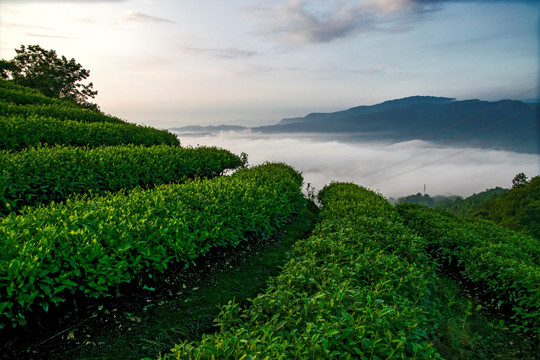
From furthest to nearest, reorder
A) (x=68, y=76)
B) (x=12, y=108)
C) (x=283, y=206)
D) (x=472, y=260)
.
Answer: (x=68, y=76) < (x=12, y=108) < (x=283, y=206) < (x=472, y=260)

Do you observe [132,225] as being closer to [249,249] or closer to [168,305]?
[168,305]

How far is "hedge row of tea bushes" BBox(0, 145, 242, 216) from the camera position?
6773mm

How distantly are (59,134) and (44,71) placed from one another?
25340 millimetres

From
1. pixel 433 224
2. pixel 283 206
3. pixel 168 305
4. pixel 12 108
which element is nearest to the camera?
pixel 168 305

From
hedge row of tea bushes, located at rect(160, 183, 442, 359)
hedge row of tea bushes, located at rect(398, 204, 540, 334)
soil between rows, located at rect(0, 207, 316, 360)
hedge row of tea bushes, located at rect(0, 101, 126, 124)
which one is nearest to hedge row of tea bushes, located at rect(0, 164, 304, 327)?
soil between rows, located at rect(0, 207, 316, 360)

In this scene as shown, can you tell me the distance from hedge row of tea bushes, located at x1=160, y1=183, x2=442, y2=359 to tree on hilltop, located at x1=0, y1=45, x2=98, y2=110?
33.3 metres

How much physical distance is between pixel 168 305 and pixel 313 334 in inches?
106

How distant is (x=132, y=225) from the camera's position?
4.67 m

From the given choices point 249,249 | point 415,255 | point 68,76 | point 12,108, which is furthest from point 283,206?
point 68,76

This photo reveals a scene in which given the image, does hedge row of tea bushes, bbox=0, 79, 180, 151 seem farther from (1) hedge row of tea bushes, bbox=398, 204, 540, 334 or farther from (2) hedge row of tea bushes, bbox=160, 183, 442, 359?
(1) hedge row of tea bushes, bbox=398, 204, 540, 334

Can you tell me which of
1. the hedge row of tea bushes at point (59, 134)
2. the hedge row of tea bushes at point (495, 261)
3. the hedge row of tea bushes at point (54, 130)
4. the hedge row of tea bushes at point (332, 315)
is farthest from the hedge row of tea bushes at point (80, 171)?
the hedge row of tea bushes at point (495, 261)

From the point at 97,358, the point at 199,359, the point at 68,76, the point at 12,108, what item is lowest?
the point at 97,358

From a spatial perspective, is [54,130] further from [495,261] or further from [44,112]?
[495,261]

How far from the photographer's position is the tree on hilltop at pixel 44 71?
29.4 m
